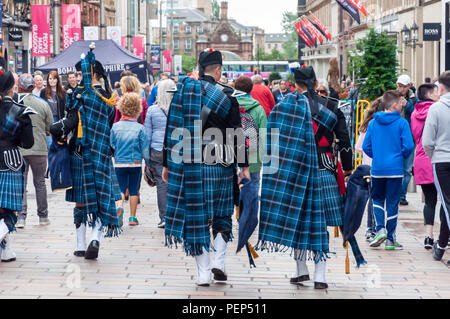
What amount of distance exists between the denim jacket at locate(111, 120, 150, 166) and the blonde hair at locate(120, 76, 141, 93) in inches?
16.2

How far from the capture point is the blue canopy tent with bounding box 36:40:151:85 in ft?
69.4

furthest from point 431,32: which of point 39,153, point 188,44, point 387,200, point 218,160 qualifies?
point 188,44

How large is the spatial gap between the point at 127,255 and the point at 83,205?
2.35ft

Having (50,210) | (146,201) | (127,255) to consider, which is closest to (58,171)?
(127,255)

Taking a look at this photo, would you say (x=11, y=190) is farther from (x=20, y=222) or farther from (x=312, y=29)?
(x=312, y=29)

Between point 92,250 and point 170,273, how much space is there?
3.32 ft

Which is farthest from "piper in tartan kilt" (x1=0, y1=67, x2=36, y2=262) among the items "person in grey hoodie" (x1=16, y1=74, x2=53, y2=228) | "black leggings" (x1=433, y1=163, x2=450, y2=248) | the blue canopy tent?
the blue canopy tent

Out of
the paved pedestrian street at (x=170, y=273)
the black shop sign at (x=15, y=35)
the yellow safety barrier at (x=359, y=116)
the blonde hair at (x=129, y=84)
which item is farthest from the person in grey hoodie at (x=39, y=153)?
the black shop sign at (x=15, y=35)

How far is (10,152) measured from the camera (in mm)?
8008

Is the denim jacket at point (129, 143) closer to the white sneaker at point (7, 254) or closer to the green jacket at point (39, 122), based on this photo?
the green jacket at point (39, 122)

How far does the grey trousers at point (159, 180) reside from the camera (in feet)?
35.0

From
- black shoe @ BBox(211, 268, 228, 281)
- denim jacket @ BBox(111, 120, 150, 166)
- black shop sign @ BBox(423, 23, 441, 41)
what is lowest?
black shoe @ BBox(211, 268, 228, 281)

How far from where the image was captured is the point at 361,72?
1616 centimetres

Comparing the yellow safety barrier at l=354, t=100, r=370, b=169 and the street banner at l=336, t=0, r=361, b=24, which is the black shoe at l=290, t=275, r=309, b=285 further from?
the street banner at l=336, t=0, r=361, b=24
